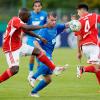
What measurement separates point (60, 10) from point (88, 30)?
85.9 ft

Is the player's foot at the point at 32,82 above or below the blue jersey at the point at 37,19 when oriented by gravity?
below

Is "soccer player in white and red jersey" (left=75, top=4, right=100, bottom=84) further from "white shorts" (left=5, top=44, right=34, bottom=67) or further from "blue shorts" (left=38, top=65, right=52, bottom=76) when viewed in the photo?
"white shorts" (left=5, top=44, right=34, bottom=67)

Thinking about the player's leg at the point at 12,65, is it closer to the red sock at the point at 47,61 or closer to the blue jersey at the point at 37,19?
the red sock at the point at 47,61

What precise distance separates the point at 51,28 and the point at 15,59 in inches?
44.8

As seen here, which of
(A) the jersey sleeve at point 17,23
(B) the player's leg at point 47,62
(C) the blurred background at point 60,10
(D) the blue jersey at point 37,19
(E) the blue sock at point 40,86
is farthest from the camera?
(C) the blurred background at point 60,10

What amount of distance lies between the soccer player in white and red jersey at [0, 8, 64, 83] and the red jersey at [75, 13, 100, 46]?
4.51 ft

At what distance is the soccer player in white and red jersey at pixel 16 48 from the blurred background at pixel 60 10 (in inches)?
786

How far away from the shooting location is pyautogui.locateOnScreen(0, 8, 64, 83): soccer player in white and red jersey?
1365 centimetres

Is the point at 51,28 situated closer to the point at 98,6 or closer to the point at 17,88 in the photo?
the point at 17,88

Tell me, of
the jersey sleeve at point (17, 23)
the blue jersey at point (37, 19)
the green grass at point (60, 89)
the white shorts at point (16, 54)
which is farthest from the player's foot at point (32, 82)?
the blue jersey at point (37, 19)

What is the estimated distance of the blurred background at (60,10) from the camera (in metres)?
34.6

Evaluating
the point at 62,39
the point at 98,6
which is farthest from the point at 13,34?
the point at 98,6

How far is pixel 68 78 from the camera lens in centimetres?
1778

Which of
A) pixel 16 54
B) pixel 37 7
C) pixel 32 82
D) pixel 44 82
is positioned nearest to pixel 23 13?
pixel 16 54
